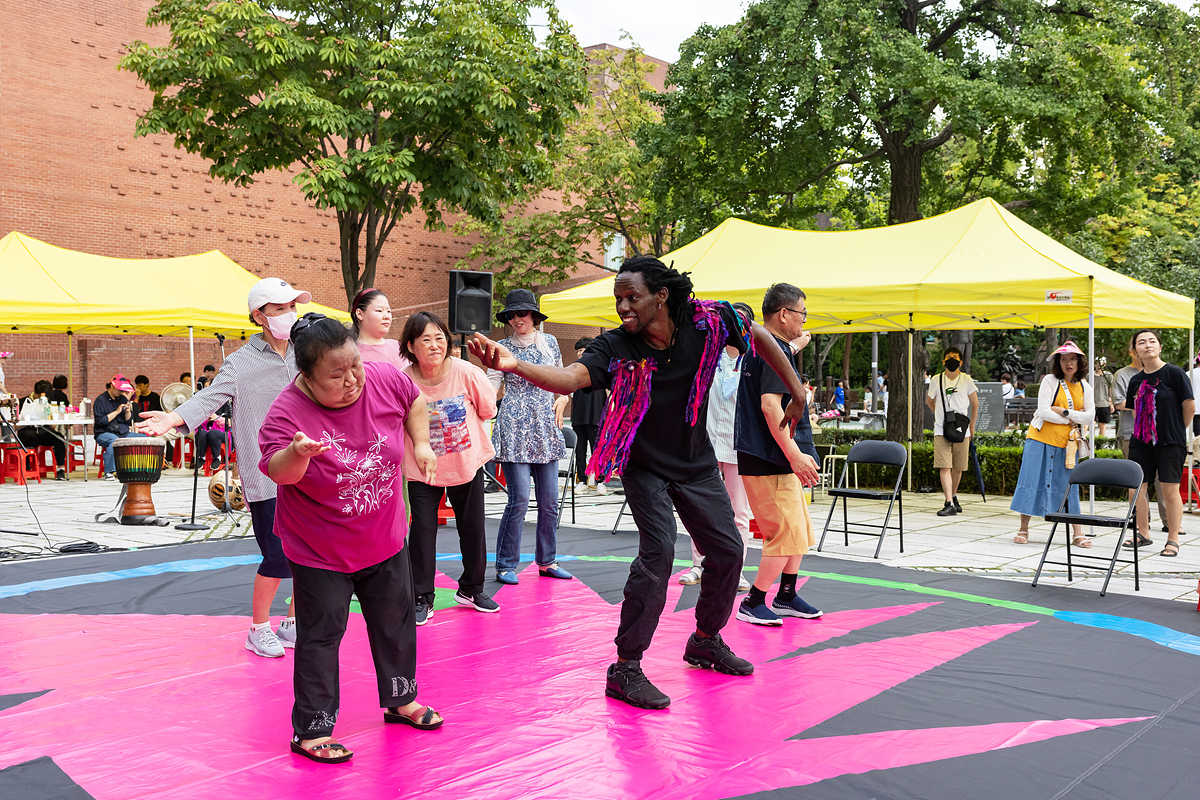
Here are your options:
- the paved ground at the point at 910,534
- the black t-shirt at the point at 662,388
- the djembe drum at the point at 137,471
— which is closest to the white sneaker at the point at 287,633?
the black t-shirt at the point at 662,388

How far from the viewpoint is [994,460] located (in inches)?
533

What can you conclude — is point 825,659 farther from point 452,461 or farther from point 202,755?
point 202,755

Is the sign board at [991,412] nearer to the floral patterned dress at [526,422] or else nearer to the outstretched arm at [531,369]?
the floral patterned dress at [526,422]

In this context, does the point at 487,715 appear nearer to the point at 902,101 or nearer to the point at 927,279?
the point at 927,279

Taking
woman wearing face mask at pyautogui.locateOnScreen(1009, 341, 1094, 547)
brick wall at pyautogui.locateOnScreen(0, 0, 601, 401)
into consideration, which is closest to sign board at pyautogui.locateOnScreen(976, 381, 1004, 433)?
woman wearing face mask at pyautogui.locateOnScreen(1009, 341, 1094, 547)

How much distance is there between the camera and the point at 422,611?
5.70m

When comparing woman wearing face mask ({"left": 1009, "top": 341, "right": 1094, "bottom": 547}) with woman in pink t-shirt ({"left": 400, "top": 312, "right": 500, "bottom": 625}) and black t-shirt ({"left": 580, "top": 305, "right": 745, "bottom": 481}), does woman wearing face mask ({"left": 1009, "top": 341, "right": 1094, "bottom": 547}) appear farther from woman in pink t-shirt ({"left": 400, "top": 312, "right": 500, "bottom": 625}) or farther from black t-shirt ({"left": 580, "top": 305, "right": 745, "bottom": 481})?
black t-shirt ({"left": 580, "top": 305, "right": 745, "bottom": 481})

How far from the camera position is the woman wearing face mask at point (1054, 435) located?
8805mm

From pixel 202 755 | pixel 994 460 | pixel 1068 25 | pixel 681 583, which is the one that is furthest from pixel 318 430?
pixel 1068 25

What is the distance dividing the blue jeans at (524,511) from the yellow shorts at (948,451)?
6077mm

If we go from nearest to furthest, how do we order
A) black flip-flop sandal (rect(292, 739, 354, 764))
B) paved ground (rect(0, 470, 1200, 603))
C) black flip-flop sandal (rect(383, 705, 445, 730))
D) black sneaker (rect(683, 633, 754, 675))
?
black flip-flop sandal (rect(292, 739, 354, 764)) → black flip-flop sandal (rect(383, 705, 445, 730)) → black sneaker (rect(683, 633, 754, 675)) → paved ground (rect(0, 470, 1200, 603))

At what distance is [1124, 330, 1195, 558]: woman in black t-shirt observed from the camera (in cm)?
846

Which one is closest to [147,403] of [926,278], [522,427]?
[522,427]

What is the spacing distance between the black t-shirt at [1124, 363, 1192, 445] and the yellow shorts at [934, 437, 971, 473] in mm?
3079
